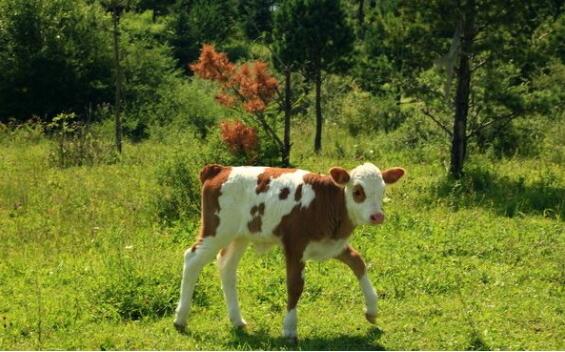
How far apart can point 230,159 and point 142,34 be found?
20565 millimetres

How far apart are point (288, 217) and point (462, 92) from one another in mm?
9318

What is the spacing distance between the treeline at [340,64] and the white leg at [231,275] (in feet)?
11.5

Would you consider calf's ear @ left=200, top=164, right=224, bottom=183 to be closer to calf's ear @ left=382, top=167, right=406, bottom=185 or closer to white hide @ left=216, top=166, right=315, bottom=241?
white hide @ left=216, top=166, right=315, bottom=241

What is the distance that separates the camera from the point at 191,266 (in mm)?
6824

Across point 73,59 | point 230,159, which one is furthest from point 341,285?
point 73,59

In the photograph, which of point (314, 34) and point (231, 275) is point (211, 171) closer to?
point (231, 275)

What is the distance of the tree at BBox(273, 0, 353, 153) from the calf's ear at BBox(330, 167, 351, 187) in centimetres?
1407

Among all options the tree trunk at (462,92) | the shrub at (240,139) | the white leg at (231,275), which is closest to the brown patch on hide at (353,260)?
the white leg at (231,275)

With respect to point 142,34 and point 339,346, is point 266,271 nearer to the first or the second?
point 339,346

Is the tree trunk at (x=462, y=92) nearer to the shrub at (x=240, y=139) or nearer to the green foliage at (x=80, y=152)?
the shrub at (x=240, y=139)

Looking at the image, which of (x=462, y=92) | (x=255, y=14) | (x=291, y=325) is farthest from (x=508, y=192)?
(x=255, y=14)

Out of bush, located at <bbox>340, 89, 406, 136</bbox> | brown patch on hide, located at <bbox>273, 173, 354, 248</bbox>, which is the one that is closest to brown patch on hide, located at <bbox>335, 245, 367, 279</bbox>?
brown patch on hide, located at <bbox>273, 173, 354, 248</bbox>

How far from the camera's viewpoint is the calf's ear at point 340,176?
6348 mm

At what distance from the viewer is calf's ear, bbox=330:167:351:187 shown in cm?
635
